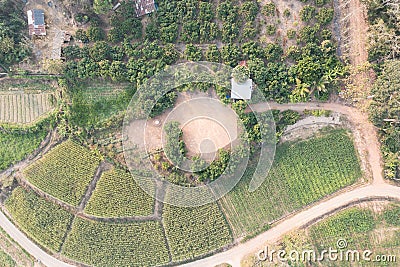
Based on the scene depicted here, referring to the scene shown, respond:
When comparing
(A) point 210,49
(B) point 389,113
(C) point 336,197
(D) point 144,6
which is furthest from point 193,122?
(B) point 389,113

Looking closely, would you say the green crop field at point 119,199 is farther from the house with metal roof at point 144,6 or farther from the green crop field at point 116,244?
the house with metal roof at point 144,6

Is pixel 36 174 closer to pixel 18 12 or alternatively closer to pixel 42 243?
pixel 42 243

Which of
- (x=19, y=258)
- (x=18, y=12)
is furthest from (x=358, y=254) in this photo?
(x=18, y=12)

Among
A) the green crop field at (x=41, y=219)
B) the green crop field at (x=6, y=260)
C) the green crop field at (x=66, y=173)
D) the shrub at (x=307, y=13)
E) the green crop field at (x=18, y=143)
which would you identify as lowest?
the green crop field at (x=6, y=260)

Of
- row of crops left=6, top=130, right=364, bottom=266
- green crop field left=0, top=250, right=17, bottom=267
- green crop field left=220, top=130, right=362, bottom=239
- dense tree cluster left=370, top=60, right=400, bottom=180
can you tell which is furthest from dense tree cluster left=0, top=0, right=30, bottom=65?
dense tree cluster left=370, top=60, right=400, bottom=180

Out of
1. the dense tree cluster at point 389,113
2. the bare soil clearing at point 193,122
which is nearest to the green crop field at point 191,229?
the bare soil clearing at point 193,122

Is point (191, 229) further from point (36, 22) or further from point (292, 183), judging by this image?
point (36, 22)
